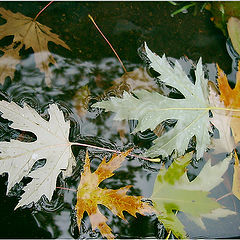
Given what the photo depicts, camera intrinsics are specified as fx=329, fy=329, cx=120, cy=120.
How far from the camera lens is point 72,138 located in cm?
136

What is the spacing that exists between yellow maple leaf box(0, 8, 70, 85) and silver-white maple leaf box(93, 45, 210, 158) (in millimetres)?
394

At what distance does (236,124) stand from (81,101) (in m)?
0.66

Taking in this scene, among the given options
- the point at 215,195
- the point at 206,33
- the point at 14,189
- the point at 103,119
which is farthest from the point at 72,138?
the point at 206,33

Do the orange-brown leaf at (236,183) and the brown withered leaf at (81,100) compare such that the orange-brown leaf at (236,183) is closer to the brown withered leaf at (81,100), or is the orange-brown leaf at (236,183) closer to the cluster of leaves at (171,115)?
the cluster of leaves at (171,115)

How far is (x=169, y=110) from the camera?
1228mm

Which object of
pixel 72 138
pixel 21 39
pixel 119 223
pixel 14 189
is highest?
pixel 21 39

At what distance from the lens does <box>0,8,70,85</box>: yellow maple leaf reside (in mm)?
1392

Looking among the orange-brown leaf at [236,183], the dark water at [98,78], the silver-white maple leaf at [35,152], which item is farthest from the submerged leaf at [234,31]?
the silver-white maple leaf at [35,152]

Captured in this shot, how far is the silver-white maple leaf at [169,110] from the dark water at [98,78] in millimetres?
162

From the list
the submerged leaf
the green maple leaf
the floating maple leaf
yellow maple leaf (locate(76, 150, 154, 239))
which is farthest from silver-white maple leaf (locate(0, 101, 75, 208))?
the submerged leaf

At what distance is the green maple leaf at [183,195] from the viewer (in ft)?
4.09

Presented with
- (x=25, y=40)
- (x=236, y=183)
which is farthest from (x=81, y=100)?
(x=236, y=183)

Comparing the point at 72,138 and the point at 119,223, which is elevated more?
the point at 72,138

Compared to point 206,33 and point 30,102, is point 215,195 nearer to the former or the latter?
point 206,33
